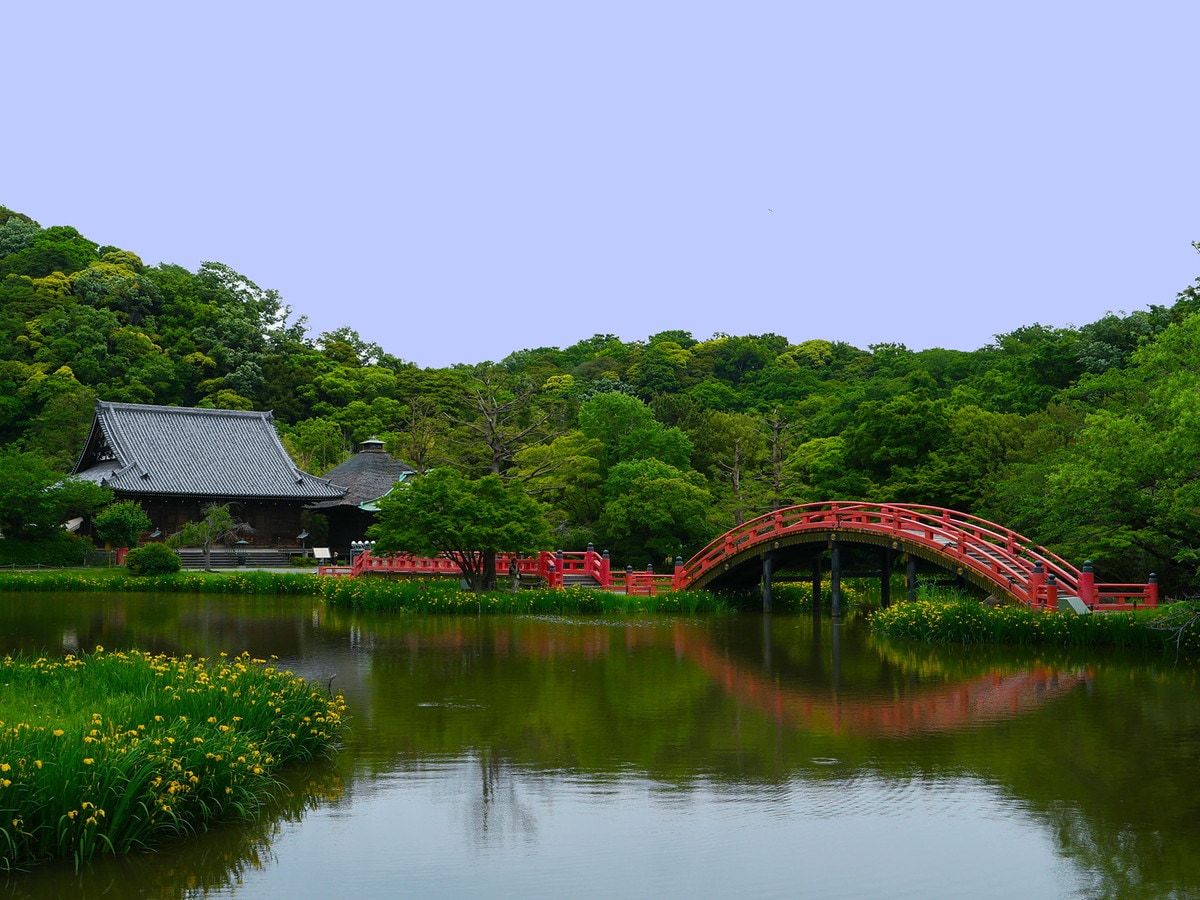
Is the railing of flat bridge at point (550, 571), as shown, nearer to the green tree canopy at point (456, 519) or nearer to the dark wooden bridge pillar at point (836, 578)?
the green tree canopy at point (456, 519)

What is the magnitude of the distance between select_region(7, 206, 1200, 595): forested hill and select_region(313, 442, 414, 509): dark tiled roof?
1.27m

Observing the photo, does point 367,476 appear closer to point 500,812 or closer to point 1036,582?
point 1036,582

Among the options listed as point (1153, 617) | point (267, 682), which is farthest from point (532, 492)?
point (267, 682)

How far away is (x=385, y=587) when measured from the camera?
2898 centimetres

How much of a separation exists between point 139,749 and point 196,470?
37.7 m

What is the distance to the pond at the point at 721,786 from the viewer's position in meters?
7.69

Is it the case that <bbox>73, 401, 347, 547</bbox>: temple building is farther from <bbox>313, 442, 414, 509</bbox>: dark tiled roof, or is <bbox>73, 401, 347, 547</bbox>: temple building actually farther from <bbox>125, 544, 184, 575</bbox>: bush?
<bbox>125, 544, 184, 575</bbox>: bush

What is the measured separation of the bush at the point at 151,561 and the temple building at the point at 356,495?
28.5ft

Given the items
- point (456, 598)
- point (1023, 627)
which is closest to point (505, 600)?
point (456, 598)

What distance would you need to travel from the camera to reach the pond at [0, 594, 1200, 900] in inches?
303

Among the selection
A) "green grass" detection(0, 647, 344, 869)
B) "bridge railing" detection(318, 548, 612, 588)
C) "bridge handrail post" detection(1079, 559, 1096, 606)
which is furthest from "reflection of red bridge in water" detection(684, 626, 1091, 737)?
"bridge railing" detection(318, 548, 612, 588)

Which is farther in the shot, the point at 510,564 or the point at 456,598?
the point at 510,564

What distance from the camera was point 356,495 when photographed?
1736 inches

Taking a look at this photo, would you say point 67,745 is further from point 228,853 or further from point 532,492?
point 532,492
